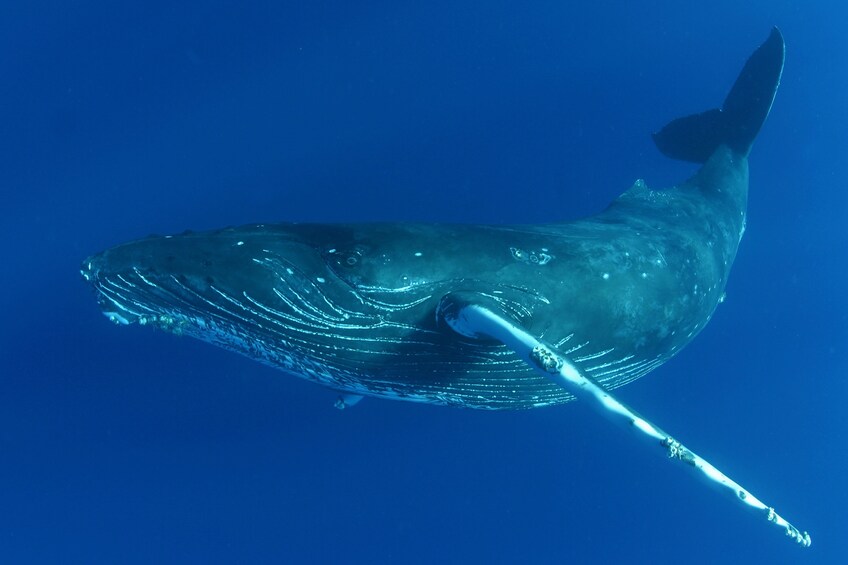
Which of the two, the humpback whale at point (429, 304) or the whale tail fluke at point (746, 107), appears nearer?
the humpback whale at point (429, 304)

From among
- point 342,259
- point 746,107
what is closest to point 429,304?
point 342,259

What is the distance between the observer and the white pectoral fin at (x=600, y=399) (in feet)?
12.8

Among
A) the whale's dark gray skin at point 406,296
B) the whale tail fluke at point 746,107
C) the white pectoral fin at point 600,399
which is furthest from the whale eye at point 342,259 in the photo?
the whale tail fluke at point 746,107

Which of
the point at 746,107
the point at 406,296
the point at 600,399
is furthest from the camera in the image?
the point at 746,107

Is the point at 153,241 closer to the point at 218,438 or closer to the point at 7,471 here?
the point at 218,438

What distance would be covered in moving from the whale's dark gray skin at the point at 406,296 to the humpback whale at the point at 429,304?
12 millimetres

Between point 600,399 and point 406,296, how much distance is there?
1.82 meters

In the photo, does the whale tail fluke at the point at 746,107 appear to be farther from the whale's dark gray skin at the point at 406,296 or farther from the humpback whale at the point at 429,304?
the humpback whale at the point at 429,304

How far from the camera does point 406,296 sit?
16.5ft

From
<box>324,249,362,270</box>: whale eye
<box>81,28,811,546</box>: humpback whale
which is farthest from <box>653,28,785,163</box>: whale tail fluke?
<box>324,249,362,270</box>: whale eye

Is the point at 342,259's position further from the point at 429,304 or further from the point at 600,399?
the point at 600,399

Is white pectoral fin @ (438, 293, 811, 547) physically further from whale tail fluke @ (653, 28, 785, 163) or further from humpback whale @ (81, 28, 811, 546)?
whale tail fluke @ (653, 28, 785, 163)

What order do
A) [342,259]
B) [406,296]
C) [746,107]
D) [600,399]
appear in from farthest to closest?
[746,107] < [406,296] < [342,259] < [600,399]

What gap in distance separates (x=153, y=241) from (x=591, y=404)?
3.62 m
